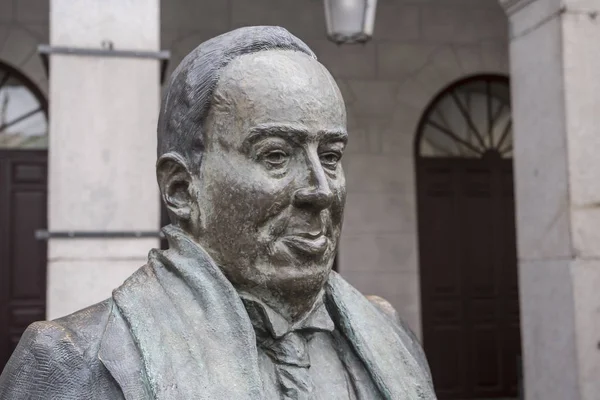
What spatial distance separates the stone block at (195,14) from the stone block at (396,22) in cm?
158

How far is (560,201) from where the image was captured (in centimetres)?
371

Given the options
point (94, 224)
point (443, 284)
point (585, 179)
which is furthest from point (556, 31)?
point (443, 284)

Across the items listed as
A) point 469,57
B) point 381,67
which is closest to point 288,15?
point 381,67

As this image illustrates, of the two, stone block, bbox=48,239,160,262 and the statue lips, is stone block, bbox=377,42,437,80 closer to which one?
stone block, bbox=48,239,160,262

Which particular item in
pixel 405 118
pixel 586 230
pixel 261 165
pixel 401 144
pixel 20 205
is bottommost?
pixel 586 230

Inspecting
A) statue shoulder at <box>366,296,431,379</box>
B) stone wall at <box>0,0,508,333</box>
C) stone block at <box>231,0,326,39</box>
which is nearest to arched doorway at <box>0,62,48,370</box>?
stone wall at <box>0,0,508,333</box>

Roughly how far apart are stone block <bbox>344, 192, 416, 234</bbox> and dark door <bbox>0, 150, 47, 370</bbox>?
290cm

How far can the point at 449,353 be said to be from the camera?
7.36 m

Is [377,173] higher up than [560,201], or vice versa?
[377,173]

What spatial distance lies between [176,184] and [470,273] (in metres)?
6.31

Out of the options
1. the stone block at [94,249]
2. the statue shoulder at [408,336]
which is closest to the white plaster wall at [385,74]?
the stone block at [94,249]

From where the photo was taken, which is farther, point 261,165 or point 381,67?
point 381,67

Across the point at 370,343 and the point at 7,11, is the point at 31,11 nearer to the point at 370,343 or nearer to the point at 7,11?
the point at 7,11

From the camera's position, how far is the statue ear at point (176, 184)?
1514 mm
